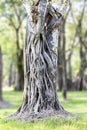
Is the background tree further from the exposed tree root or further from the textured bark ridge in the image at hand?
the exposed tree root

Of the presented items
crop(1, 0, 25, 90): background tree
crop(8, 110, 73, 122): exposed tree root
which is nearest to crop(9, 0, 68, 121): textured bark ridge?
crop(8, 110, 73, 122): exposed tree root

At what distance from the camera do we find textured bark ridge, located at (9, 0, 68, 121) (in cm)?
1193

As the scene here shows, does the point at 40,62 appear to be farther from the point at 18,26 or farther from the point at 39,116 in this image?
the point at 18,26

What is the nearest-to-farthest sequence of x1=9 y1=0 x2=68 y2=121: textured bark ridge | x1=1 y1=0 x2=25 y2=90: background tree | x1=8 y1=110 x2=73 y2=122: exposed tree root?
x1=8 y1=110 x2=73 y2=122: exposed tree root, x1=9 y1=0 x2=68 y2=121: textured bark ridge, x1=1 y1=0 x2=25 y2=90: background tree

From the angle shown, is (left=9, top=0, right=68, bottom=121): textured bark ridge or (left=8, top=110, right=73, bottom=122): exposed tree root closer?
(left=8, top=110, right=73, bottom=122): exposed tree root

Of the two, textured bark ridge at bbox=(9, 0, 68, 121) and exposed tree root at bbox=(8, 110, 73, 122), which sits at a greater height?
textured bark ridge at bbox=(9, 0, 68, 121)

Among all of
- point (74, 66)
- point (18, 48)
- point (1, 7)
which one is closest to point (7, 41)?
point (18, 48)

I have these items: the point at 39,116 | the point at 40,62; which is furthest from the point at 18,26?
the point at 39,116

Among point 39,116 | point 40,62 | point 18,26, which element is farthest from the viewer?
point 18,26

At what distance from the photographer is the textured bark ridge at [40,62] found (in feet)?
39.1

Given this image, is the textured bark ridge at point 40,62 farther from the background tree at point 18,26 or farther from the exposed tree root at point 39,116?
the background tree at point 18,26

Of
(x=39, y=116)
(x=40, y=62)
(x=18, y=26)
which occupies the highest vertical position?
(x=18, y=26)

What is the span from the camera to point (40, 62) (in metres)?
12.1

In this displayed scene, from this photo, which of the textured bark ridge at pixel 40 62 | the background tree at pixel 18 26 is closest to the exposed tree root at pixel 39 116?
the textured bark ridge at pixel 40 62
